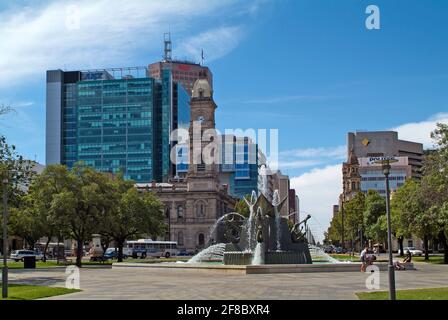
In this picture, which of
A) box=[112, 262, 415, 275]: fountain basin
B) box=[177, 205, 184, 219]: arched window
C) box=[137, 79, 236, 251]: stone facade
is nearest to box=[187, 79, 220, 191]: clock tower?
box=[137, 79, 236, 251]: stone facade

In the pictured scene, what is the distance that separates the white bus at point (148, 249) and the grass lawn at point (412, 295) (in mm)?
75805

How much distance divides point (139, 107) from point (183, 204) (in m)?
45.6

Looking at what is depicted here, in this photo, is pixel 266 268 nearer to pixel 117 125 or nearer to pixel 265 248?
pixel 265 248

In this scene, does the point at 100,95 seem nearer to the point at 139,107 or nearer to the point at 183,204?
the point at 139,107

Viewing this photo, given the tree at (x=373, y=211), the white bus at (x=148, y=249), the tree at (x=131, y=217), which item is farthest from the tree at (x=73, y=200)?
the tree at (x=373, y=211)

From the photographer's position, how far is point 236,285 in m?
28.5

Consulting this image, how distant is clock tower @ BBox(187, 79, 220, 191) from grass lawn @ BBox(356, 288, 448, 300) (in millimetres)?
120987

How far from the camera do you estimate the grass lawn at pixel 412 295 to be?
72.0ft

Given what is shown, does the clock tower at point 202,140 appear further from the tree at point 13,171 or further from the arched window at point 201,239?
the tree at point 13,171

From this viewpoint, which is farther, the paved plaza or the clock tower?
the clock tower

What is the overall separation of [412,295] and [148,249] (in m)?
82.1

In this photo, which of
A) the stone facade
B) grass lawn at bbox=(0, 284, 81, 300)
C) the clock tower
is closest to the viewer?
grass lawn at bbox=(0, 284, 81, 300)

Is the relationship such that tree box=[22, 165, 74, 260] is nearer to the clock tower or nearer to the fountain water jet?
the fountain water jet

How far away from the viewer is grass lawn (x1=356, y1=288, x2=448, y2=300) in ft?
72.0
